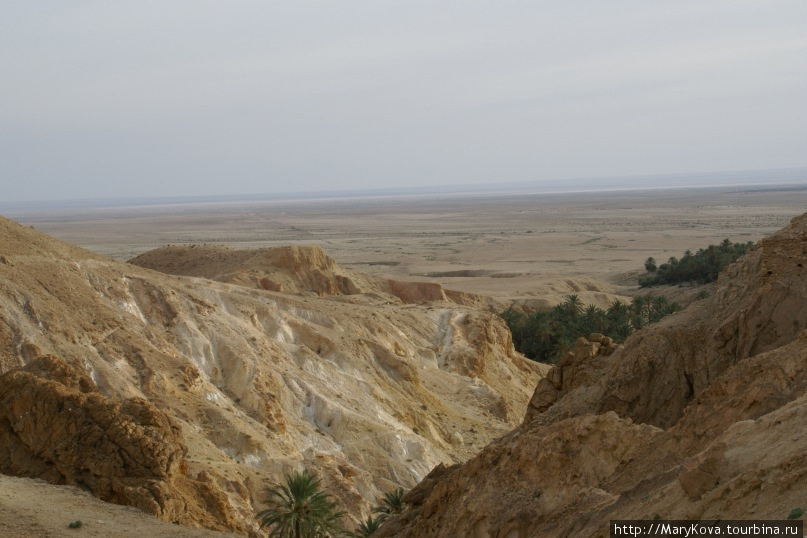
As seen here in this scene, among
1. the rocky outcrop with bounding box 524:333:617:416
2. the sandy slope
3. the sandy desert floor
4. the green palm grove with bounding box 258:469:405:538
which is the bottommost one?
the sandy desert floor

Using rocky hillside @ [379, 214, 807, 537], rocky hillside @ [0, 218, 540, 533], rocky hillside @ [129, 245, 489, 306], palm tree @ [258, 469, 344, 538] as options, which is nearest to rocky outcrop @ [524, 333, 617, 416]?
rocky hillside @ [379, 214, 807, 537]

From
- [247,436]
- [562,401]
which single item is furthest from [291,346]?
[562,401]

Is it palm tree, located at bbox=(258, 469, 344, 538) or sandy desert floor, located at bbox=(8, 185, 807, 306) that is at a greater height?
palm tree, located at bbox=(258, 469, 344, 538)

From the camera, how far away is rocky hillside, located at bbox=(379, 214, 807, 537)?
37.9ft

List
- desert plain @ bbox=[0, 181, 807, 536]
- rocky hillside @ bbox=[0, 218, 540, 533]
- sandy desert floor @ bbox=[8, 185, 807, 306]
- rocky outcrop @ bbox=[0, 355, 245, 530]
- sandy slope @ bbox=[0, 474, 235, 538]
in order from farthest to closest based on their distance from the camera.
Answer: sandy desert floor @ bbox=[8, 185, 807, 306]
rocky hillside @ bbox=[0, 218, 540, 533]
rocky outcrop @ bbox=[0, 355, 245, 530]
desert plain @ bbox=[0, 181, 807, 536]
sandy slope @ bbox=[0, 474, 235, 538]

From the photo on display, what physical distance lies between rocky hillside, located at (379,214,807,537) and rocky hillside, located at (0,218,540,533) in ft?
24.0

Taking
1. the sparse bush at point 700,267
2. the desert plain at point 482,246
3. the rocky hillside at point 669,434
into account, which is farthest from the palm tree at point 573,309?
the rocky hillside at point 669,434

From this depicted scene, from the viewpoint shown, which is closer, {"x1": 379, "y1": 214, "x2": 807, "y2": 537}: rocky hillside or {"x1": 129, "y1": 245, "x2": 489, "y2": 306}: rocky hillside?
{"x1": 379, "y1": 214, "x2": 807, "y2": 537}: rocky hillside

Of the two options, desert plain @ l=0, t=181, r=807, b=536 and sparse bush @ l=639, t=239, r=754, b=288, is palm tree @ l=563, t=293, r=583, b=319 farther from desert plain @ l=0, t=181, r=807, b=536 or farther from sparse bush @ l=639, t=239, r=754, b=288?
sparse bush @ l=639, t=239, r=754, b=288

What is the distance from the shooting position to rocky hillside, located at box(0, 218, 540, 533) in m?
23.4

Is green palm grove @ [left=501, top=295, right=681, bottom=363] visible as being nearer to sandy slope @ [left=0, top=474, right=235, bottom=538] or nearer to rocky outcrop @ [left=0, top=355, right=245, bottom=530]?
rocky outcrop @ [left=0, top=355, right=245, bottom=530]

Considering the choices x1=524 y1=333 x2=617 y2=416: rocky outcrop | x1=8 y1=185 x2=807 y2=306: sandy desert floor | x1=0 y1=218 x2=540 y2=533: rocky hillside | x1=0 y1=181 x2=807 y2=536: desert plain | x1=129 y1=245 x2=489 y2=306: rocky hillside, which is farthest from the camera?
x1=8 y1=185 x2=807 y2=306: sandy desert floor

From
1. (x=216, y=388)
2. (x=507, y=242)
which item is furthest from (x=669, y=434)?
(x=507, y=242)

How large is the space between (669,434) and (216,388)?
2066cm
